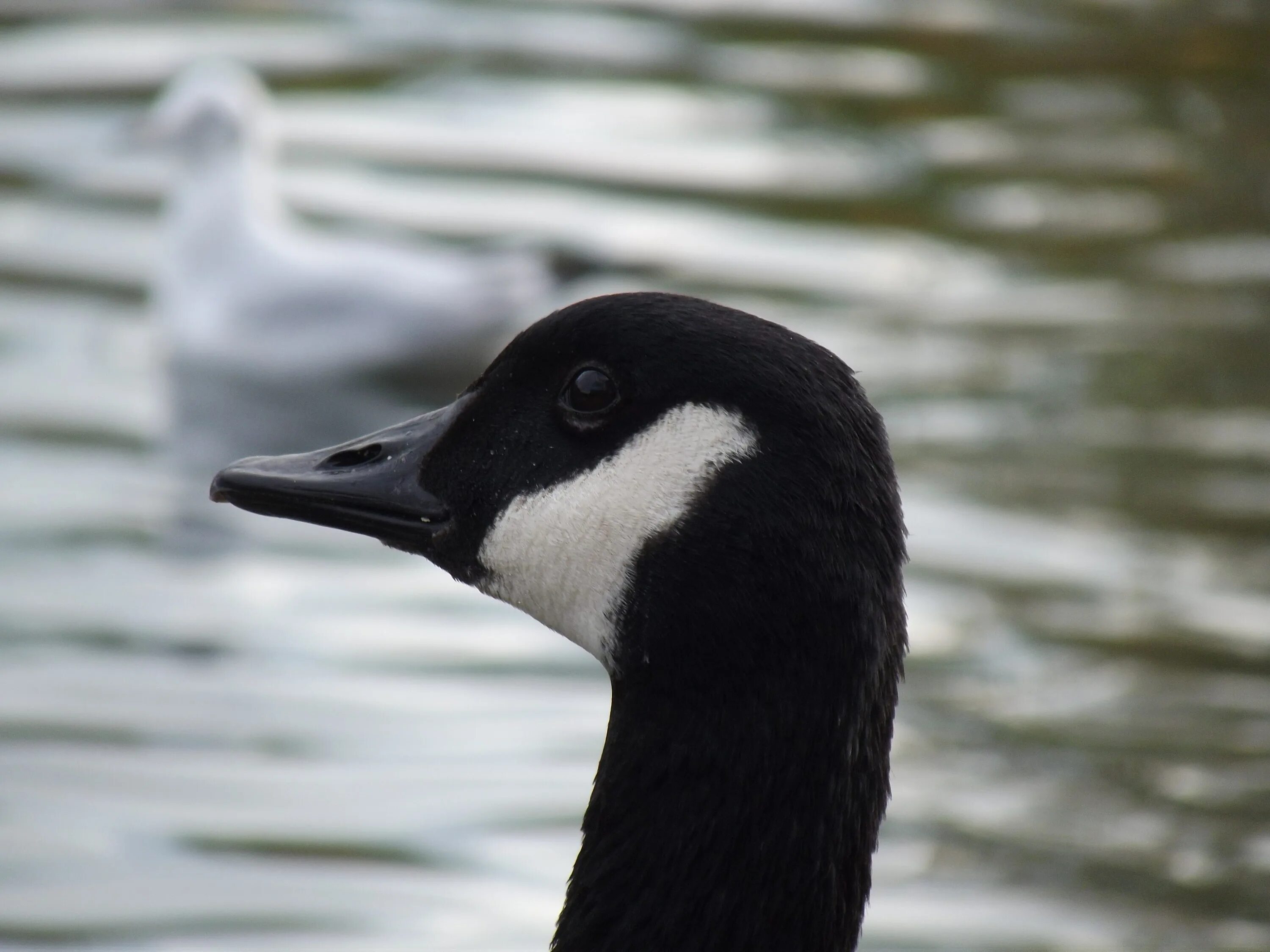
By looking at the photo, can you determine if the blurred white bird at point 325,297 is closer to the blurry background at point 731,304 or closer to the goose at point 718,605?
the blurry background at point 731,304

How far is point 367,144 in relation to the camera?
11062 millimetres

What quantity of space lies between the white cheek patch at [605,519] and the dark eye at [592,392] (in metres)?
0.08

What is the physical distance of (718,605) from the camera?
3029mm

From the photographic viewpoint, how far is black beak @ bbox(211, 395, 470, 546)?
3.42 meters

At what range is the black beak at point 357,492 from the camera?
11.2 feet

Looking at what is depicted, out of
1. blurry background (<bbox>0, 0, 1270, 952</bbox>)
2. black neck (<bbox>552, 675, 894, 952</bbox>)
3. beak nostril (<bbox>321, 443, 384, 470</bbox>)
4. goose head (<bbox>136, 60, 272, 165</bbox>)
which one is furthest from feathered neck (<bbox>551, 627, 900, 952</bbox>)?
goose head (<bbox>136, 60, 272, 165</bbox>)

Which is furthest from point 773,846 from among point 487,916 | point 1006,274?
point 1006,274

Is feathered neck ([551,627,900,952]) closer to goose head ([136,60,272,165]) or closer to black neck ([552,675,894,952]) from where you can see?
black neck ([552,675,894,952])

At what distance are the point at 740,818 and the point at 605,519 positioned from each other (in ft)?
1.55

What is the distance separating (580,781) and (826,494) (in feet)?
9.68

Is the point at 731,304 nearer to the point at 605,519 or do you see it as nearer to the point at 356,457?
the point at 356,457

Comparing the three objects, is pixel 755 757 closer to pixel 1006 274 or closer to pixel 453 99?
Answer: pixel 1006 274

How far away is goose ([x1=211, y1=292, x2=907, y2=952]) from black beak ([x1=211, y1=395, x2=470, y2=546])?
0.71 ft

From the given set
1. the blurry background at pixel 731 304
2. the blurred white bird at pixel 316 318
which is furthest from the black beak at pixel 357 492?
the blurred white bird at pixel 316 318
